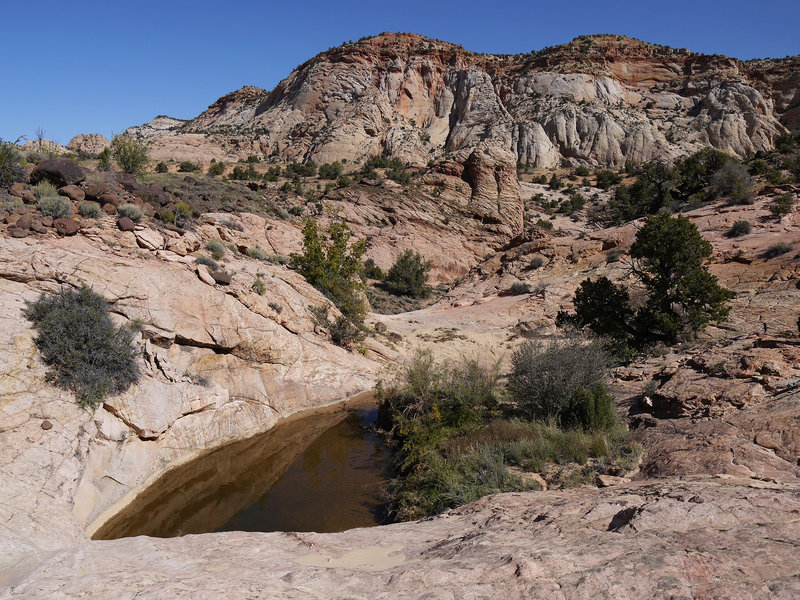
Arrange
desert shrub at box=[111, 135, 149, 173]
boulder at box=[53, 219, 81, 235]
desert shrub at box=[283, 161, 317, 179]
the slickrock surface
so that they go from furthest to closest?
desert shrub at box=[283, 161, 317, 179] → desert shrub at box=[111, 135, 149, 173] → boulder at box=[53, 219, 81, 235] → the slickrock surface

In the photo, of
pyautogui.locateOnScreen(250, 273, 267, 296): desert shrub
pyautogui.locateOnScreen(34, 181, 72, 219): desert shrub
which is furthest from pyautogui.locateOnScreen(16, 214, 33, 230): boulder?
pyautogui.locateOnScreen(250, 273, 267, 296): desert shrub

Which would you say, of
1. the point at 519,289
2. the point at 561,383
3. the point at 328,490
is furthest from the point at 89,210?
the point at 519,289

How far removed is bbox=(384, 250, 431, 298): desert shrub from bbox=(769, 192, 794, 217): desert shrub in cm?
2013

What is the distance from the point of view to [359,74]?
6425 centimetres

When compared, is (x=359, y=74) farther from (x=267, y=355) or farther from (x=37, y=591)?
(x=37, y=591)

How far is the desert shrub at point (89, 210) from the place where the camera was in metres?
13.4

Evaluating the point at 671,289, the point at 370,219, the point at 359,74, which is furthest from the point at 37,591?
the point at 359,74

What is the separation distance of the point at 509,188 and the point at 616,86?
128ft

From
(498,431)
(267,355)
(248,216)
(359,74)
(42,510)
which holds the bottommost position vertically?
(498,431)

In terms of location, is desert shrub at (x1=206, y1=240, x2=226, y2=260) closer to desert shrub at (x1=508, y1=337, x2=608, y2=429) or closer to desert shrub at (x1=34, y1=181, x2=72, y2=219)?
desert shrub at (x1=34, y1=181, x2=72, y2=219)

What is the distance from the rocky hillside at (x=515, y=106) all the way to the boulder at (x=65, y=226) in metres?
42.5

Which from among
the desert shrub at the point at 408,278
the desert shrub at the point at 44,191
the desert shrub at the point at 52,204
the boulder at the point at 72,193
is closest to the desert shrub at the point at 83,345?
the desert shrub at the point at 52,204

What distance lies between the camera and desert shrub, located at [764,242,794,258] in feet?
61.4

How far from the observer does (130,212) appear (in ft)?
46.2
